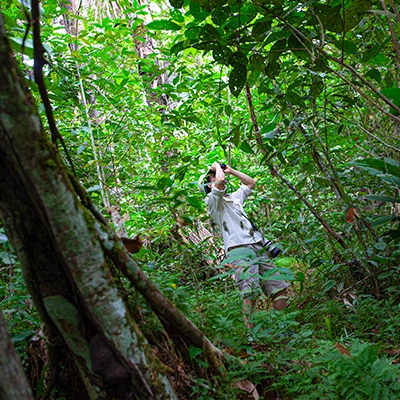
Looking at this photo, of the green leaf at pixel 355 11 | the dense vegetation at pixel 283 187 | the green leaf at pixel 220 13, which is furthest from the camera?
the green leaf at pixel 220 13

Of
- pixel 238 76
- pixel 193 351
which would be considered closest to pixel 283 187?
pixel 238 76

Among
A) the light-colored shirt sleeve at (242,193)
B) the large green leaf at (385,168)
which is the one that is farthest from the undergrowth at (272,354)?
the light-colored shirt sleeve at (242,193)

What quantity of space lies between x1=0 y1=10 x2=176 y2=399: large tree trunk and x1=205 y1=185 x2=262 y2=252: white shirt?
2582 mm

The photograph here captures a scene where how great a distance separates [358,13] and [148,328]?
6.11 feet

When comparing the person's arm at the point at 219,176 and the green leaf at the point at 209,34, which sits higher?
the green leaf at the point at 209,34

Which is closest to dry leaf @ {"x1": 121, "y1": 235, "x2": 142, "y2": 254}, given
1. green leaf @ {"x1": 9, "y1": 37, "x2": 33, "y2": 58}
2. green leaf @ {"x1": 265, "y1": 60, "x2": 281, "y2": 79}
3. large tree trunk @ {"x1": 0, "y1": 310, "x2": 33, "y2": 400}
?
large tree trunk @ {"x1": 0, "y1": 310, "x2": 33, "y2": 400}

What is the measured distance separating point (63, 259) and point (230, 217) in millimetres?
2904

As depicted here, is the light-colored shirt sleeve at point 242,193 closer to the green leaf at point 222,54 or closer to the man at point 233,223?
the man at point 233,223

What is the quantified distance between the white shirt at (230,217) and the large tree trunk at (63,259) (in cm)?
258

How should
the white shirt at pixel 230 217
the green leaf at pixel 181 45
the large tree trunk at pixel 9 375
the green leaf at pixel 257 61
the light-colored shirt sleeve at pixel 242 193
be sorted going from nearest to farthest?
1. the large tree trunk at pixel 9 375
2. the green leaf at pixel 181 45
3. the green leaf at pixel 257 61
4. the white shirt at pixel 230 217
5. the light-colored shirt sleeve at pixel 242 193

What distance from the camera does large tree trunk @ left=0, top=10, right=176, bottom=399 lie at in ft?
3.95

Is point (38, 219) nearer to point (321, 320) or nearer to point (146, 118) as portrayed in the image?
point (321, 320)

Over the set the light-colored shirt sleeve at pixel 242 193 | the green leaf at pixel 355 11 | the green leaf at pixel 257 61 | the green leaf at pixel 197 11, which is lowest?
the light-colored shirt sleeve at pixel 242 193

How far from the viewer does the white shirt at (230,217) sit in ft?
13.1
